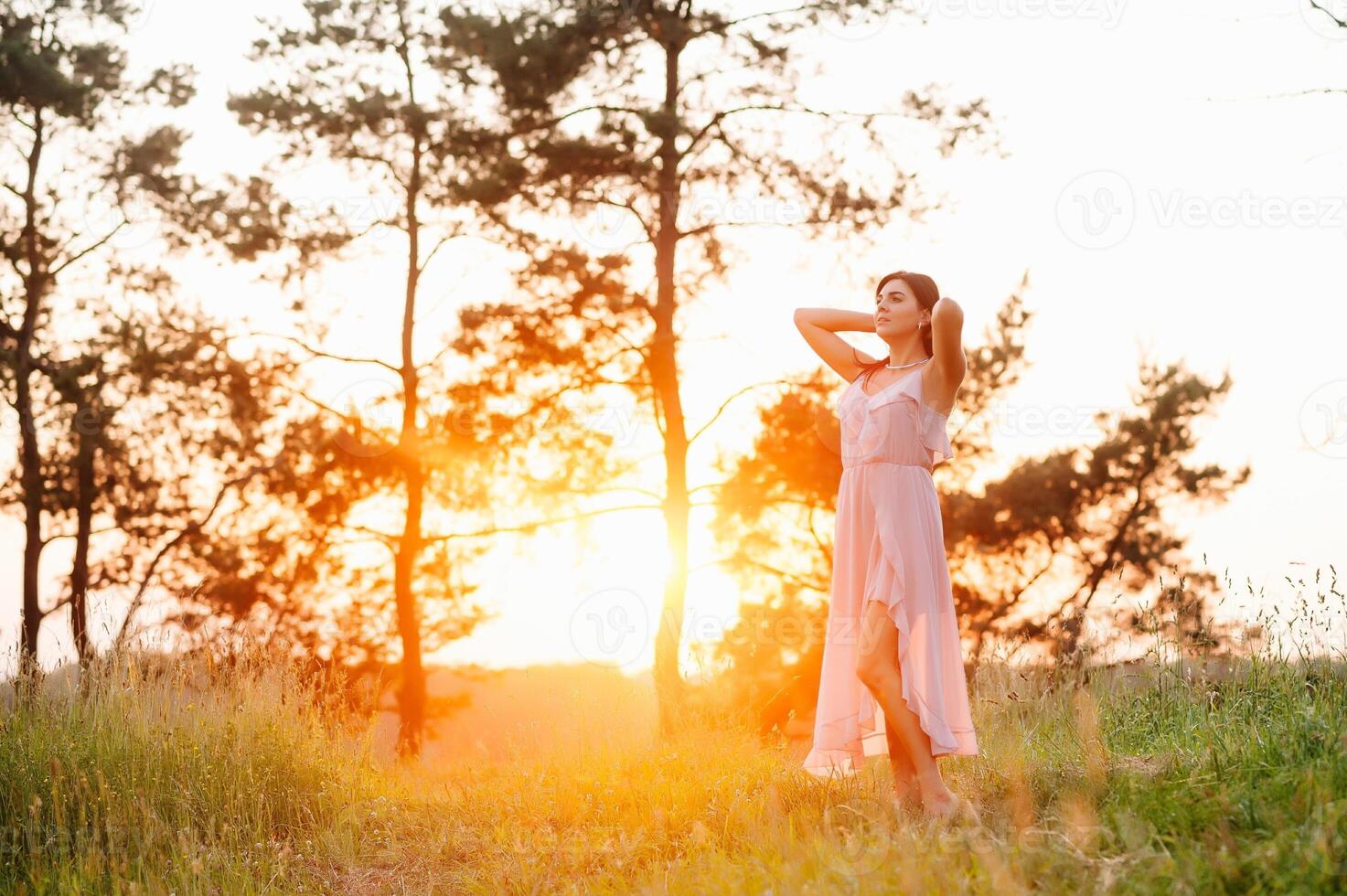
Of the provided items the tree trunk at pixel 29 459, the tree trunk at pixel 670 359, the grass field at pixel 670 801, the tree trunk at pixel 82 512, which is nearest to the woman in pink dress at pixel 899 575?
the grass field at pixel 670 801

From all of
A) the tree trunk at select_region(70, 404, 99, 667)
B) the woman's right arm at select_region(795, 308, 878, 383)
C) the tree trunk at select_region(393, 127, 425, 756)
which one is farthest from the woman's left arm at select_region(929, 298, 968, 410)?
the tree trunk at select_region(70, 404, 99, 667)

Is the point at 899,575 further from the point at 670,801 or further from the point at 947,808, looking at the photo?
the point at 670,801

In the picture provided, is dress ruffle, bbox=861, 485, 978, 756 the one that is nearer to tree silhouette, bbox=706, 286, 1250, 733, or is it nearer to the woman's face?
the woman's face

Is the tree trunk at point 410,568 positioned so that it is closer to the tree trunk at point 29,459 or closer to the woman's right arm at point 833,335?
the tree trunk at point 29,459

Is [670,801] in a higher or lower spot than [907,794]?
lower

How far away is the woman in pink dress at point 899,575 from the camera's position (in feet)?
14.9

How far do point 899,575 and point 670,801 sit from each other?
2.10 m

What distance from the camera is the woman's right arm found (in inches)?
200

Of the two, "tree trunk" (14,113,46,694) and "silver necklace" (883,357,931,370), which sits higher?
"tree trunk" (14,113,46,694)

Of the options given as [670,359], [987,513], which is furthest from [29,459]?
[987,513]

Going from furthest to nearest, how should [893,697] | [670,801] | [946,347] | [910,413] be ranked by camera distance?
[670,801] → [910,413] → [893,697] → [946,347]

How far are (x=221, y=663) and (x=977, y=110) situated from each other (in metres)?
9.24

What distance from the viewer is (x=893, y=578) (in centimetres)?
460

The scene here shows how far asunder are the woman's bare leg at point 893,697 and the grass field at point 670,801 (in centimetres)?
16
